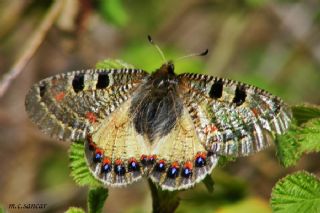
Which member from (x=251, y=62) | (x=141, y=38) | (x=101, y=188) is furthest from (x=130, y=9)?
(x=101, y=188)

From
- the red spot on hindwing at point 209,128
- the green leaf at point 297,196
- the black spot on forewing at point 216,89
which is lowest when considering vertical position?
the green leaf at point 297,196

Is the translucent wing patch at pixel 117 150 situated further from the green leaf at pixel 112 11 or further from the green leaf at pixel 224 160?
the green leaf at pixel 112 11

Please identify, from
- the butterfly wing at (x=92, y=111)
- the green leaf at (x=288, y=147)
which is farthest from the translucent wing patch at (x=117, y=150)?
the green leaf at (x=288, y=147)

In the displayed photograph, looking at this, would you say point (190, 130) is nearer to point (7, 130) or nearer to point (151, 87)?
point (151, 87)

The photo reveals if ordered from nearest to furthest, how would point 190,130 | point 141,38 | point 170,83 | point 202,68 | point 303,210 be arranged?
point 303,210 → point 190,130 → point 170,83 → point 202,68 → point 141,38

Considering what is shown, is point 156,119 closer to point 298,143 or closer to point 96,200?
point 96,200

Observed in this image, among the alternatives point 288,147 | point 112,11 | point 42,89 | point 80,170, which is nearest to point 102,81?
point 42,89
